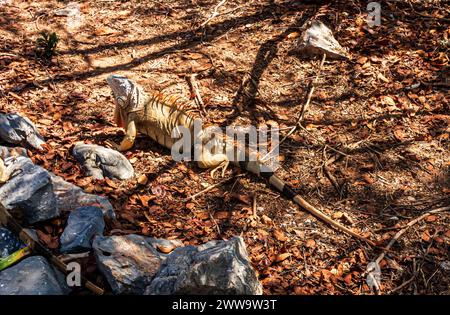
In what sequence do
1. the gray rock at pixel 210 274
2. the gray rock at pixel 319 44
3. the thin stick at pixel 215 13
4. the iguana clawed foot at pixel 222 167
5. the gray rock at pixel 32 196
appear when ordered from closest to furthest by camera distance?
the gray rock at pixel 210 274 < the gray rock at pixel 32 196 < the iguana clawed foot at pixel 222 167 < the gray rock at pixel 319 44 < the thin stick at pixel 215 13

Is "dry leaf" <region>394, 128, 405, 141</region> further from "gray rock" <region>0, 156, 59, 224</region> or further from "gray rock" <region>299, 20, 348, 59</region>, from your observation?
"gray rock" <region>0, 156, 59, 224</region>

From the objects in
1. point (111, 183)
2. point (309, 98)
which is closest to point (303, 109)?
point (309, 98)

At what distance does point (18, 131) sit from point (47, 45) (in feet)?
5.45

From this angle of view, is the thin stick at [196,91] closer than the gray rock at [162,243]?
No

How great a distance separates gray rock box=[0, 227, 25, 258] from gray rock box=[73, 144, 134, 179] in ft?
3.17

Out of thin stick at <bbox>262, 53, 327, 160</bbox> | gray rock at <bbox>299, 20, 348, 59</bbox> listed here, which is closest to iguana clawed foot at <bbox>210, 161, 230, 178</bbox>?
thin stick at <bbox>262, 53, 327, 160</bbox>

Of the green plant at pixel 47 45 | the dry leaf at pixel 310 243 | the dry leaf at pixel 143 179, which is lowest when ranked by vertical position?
the dry leaf at pixel 310 243

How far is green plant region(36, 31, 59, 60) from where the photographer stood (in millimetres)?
5512

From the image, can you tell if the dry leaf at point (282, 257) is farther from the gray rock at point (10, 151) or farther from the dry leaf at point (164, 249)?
the gray rock at point (10, 151)

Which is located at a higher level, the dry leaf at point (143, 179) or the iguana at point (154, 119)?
the iguana at point (154, 119)

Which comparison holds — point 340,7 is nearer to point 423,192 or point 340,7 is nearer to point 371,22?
point 371,22

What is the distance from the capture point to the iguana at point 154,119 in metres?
4.43

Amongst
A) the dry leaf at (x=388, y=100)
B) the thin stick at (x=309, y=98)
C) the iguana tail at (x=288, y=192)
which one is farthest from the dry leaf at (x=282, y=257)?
the dry leaf at (x=388, y=100)

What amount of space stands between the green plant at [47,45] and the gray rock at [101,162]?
1.86 metres
